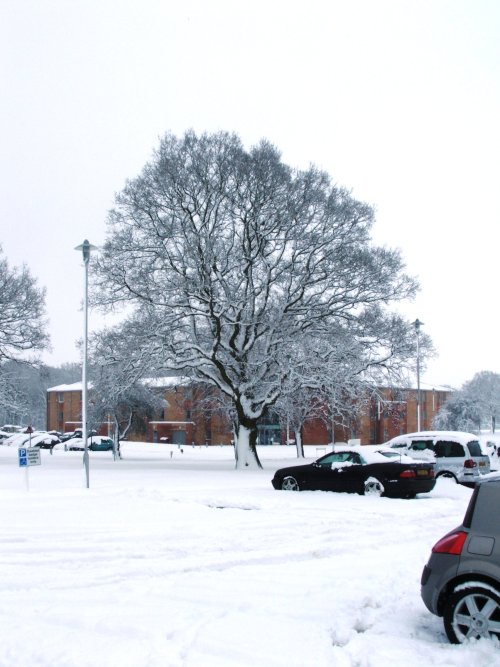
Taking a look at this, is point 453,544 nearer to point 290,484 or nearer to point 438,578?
point 438,578

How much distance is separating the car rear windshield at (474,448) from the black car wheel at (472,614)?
1874 cm

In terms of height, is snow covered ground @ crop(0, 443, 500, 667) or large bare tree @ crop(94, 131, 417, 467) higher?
large bare tree @ crop(94, 131, 417, 467)

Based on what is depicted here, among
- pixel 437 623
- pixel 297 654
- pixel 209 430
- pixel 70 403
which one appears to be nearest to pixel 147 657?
pixel 297 654

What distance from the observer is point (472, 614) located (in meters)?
6.27

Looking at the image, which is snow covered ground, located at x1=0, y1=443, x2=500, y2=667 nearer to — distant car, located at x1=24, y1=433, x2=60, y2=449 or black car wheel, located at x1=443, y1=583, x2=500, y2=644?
black car wheel, located at x1=443, y1=583, x2=500, y2=644

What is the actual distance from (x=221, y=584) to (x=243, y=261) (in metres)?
25.8

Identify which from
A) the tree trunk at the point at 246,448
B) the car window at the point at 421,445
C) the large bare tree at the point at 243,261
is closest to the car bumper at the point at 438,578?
the car window at the point at 421,445

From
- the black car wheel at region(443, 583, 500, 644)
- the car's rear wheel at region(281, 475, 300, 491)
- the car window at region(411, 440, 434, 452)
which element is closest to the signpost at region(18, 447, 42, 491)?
the car's rear wheel at region(281, 475, 300, 491)

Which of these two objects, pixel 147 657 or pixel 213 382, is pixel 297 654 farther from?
pixel 213 382

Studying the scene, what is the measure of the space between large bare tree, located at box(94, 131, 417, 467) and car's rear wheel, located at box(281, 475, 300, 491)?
39.1 ft

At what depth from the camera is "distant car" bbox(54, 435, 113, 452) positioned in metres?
71.0

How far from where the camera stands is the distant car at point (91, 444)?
7100cm

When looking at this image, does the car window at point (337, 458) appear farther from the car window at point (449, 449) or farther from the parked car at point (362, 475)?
the car window at point (449, 449)

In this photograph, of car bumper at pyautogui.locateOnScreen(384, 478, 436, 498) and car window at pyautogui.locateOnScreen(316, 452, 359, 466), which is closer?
car bumper at pyautogui.locateOnScreen(384, 478, 436, 498)
